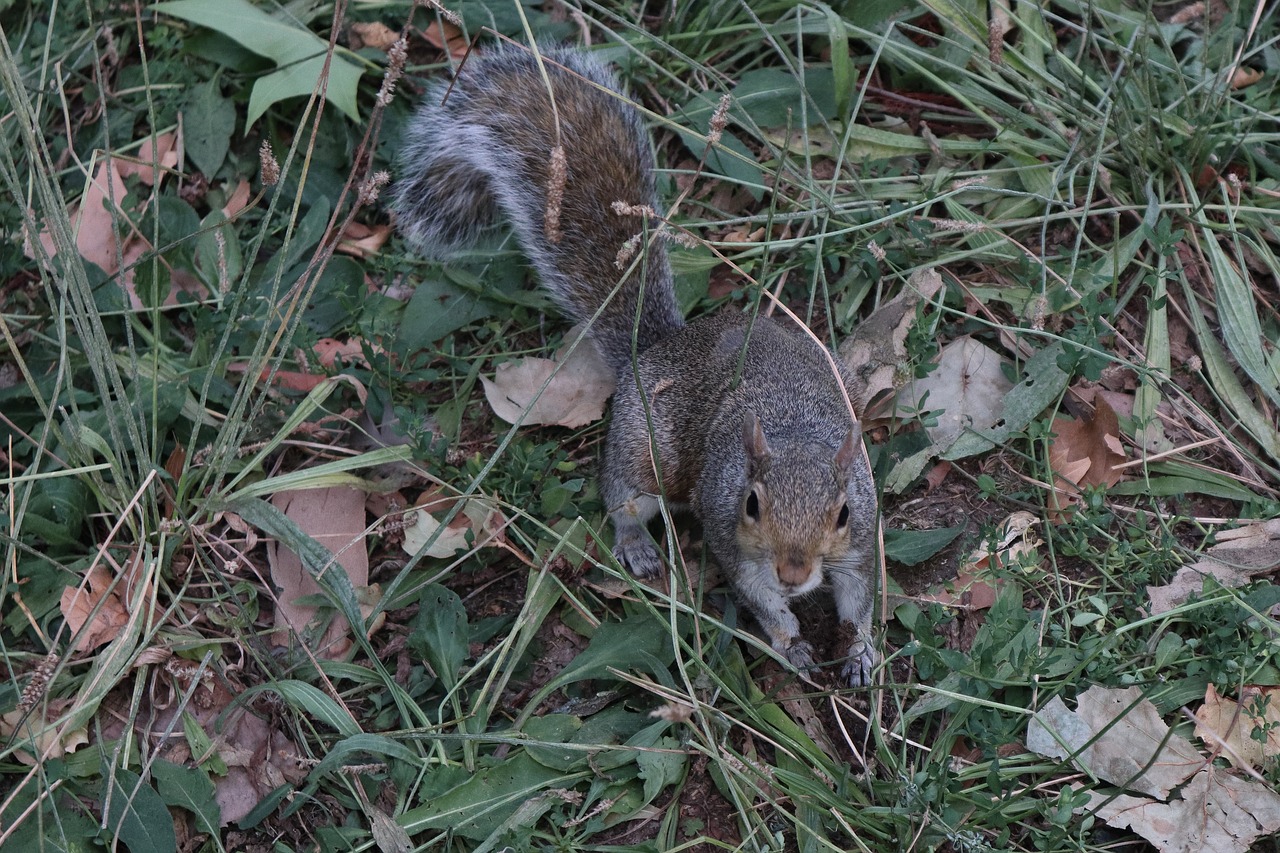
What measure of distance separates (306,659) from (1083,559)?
187cm

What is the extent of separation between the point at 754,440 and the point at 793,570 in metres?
0.30

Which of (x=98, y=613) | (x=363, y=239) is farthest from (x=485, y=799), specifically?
(x=363, y=239)

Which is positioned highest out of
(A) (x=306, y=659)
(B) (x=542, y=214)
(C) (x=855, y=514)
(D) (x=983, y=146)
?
(D) (x=983, y=146)

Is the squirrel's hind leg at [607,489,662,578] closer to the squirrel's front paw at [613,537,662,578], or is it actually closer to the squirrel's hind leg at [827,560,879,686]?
the squirrel's front paw at [613,537,662,578]

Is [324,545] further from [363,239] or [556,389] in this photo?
[363,239]

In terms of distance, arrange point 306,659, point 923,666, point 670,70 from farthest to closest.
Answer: point 670,70 → point 306,659 → point 923,666

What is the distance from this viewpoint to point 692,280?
3281 millimetres

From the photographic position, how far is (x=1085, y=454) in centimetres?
297

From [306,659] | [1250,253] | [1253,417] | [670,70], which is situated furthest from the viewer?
[670,70]

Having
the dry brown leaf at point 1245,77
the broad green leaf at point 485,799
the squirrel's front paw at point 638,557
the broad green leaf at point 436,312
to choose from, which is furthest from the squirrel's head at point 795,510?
the dry brown leaf at point 1245,77

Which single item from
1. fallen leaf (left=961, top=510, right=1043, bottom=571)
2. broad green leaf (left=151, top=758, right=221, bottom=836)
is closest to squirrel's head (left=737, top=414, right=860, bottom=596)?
fallen leaf (left=961, top=510, right=1043, bottom=571)

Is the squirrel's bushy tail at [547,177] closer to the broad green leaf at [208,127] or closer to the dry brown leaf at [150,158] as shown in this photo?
the broad green leaf at [208,127]

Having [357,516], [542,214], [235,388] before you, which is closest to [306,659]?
[357,516]

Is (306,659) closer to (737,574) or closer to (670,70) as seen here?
(737,574)
